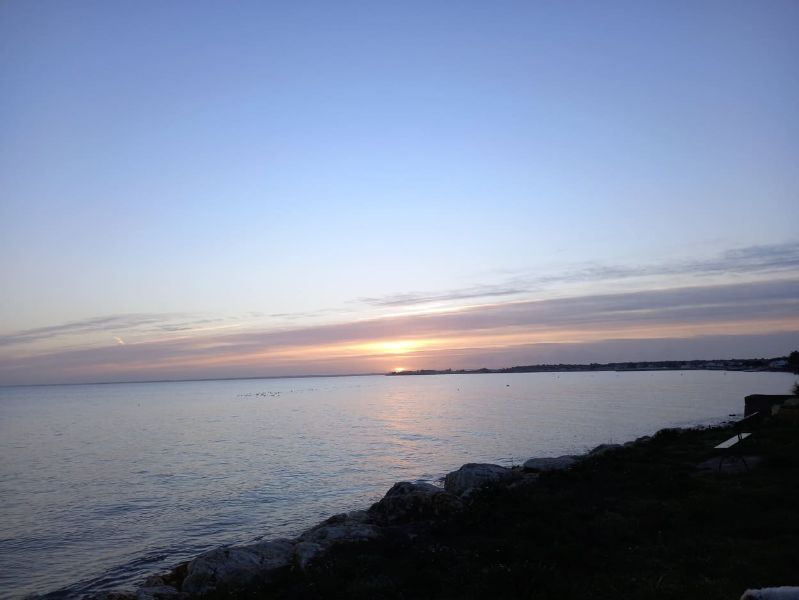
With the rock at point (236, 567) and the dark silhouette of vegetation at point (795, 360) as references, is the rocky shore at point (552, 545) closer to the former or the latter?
the rock at point (236, 567)

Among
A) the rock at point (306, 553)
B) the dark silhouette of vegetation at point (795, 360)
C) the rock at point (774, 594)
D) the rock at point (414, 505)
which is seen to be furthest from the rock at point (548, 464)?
the dark silhouette of vegetation at point (795, 360)

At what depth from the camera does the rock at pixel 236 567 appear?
512 inches

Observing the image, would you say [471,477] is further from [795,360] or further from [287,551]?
[795,360]

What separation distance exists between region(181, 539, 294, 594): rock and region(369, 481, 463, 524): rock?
428 cm

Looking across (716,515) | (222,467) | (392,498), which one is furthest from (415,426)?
(716,515)

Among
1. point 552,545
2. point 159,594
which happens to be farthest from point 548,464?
point 159,594

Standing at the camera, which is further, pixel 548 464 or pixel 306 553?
pixel 548 464

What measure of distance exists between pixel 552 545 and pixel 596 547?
0.95 metres

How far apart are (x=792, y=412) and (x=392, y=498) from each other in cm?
2316

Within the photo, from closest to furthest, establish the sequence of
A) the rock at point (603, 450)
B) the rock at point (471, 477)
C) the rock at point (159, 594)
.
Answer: the rock at point (159, 594)
the rock at point (471, 477)
the rock at point (603, 450)

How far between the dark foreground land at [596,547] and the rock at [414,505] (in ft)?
4.94

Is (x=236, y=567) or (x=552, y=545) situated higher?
(x=552, y=545)

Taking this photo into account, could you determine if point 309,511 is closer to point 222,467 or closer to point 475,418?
point 222,467

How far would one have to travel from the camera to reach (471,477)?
72.1 ft
